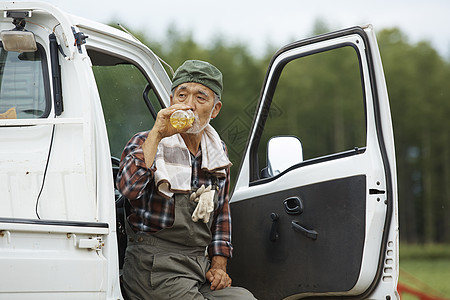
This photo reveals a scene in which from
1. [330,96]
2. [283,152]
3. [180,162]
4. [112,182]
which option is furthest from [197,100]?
[330,96]

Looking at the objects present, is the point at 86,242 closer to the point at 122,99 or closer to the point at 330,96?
the point at 122,99

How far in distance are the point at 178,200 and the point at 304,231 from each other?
767 mm

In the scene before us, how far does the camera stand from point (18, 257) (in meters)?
2.79

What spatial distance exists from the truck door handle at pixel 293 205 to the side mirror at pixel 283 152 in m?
0.26

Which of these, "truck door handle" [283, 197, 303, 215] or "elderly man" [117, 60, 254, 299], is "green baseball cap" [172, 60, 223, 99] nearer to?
"elderly man" [117, 60, 254, 299]

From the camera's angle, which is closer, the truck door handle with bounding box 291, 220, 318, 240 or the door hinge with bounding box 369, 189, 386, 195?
the door hinge with bounding box 369, 189, 386, 195

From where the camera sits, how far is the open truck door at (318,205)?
339cm

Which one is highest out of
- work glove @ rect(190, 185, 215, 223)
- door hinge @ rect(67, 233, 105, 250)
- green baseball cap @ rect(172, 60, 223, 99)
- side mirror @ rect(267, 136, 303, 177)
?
green baseball cap @ rect(172, 60, 223, 99)

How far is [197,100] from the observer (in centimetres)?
341

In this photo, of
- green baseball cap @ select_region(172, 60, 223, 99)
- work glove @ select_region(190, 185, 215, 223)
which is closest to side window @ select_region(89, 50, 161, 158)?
green baseball cap @ select_region(172, 60, 223, 99)

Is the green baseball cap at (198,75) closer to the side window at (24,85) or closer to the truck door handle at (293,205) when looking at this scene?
the side window at (24,85)

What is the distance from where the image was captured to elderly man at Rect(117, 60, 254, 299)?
3162 mm

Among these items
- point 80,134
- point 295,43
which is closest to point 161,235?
point 80,134

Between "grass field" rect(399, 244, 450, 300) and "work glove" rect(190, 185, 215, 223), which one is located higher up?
"work glove" rect(190, 185, 215, 223)
